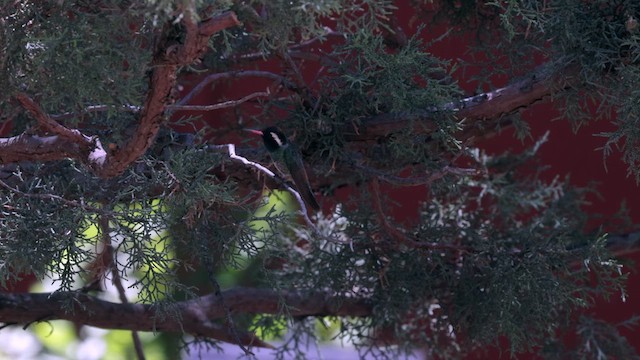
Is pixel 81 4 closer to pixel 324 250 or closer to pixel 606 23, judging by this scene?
pixel 606 23

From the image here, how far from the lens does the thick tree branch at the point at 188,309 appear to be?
3406 millimetres

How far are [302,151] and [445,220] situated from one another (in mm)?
816

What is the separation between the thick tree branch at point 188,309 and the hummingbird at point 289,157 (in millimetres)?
717

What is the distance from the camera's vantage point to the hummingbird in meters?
2.77

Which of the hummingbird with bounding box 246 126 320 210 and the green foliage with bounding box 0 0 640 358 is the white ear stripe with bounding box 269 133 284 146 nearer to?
the hummingbird with bounding box 246 126 320 210

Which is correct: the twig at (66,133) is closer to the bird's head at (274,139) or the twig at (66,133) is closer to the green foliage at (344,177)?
the green foliage at (344,177)

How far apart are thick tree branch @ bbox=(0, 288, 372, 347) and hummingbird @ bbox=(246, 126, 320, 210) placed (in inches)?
28.2

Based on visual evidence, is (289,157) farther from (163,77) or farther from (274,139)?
(163,77)

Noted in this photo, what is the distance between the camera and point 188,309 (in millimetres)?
3580

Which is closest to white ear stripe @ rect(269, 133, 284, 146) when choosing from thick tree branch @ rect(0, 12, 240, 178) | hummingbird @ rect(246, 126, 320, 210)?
hummingbird @ rect(246, 126, 320, 210)

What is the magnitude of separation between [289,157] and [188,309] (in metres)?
1.06

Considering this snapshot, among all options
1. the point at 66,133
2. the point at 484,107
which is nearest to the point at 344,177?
the point at 484,107

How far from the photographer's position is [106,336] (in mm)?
4996

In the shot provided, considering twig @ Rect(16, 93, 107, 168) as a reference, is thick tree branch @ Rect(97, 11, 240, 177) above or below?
below
